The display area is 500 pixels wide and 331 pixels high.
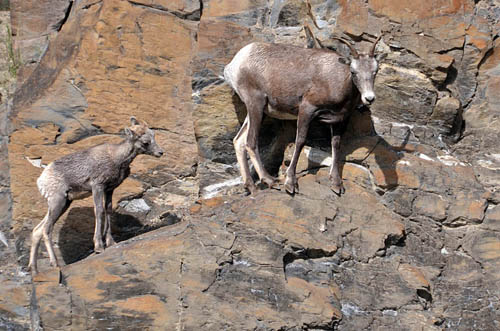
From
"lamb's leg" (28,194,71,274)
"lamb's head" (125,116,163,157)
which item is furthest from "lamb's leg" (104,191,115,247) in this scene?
"lamb's head" (125,116,163,157)

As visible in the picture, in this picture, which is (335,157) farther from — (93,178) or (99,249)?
(99,249)

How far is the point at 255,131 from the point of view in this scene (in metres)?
8.88

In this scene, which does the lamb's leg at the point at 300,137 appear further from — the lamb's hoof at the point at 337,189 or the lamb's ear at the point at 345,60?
the lamb's ear at the point at 345,60

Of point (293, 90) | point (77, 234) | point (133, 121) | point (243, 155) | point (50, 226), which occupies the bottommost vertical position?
point (77, 234)

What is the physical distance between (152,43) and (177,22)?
489 millimetres

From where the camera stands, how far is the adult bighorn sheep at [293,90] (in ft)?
28.2

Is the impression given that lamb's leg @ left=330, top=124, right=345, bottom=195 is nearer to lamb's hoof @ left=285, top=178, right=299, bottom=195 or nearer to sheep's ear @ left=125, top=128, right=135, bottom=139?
lamb's hoof @ left=285, top=178, right=299, bottom=195

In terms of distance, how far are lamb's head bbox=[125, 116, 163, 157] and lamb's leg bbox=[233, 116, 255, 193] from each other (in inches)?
36.3

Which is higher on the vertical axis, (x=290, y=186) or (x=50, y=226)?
(x=290, y=186)

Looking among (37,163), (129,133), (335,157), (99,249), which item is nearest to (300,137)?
(335,157)

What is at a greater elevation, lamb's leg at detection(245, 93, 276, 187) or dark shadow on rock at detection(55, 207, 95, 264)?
lamb's leg at detection(245, 93, 276, 187)

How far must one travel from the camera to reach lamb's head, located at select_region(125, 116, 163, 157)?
351 inches

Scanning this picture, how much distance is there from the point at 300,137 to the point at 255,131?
55 centimetres

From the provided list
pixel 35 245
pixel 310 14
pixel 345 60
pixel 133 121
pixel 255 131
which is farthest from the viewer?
pixel 310 14
